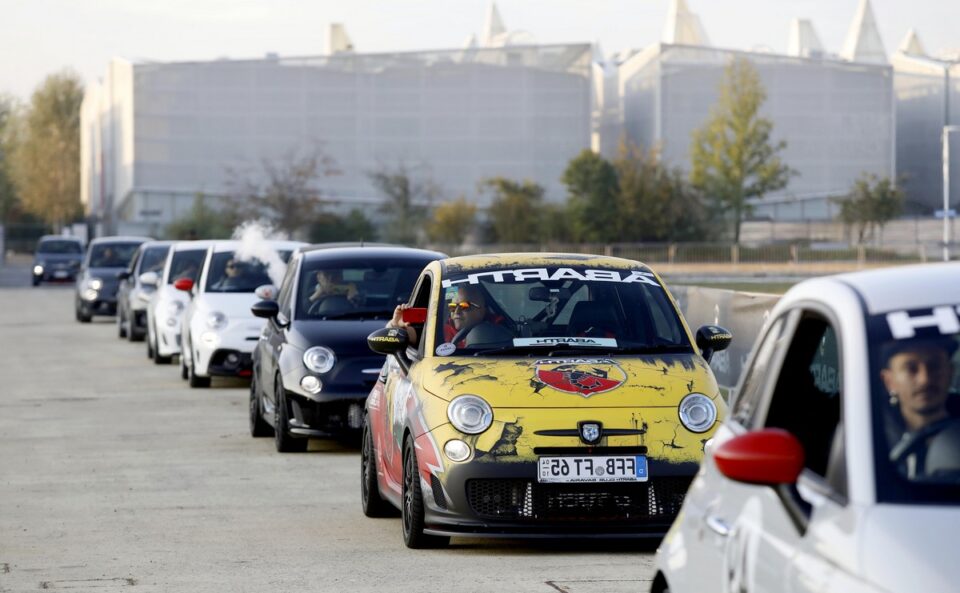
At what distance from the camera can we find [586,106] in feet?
335

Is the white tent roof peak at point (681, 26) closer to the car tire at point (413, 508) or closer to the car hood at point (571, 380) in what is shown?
the car hood at point (571, 380)

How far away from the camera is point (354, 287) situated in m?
15.1

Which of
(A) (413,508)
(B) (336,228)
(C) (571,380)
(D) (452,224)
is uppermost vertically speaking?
(D) (452,224)

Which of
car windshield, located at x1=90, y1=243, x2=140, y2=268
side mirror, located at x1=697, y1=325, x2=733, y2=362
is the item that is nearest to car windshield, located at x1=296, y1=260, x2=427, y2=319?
side mirror, located at x1=697, y1=325, x2=733, y2=362

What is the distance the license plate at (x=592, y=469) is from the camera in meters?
8.66

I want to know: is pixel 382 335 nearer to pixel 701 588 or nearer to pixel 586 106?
pixel 701 588

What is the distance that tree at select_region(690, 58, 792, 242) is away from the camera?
→ 82250mm

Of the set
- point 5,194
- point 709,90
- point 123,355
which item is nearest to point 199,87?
point 709,90

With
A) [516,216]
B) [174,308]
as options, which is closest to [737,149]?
[516,216]

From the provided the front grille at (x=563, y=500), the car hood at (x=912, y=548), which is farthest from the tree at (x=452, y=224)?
the car hood at (x=912, y=548)

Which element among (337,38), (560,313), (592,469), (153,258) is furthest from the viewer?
(337,38)

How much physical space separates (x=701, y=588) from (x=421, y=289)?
6041 mm

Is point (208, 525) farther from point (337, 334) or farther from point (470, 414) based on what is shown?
point (337, 334)

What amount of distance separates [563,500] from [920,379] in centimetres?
482
